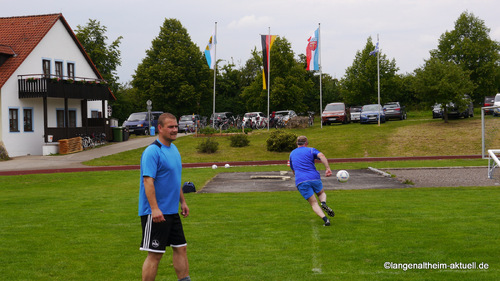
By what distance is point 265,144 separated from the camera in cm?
3591

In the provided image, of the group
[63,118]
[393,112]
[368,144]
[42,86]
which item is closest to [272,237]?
[368,144]

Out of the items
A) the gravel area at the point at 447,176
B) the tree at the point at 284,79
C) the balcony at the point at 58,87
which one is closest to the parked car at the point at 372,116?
the tree at the point at 284,79

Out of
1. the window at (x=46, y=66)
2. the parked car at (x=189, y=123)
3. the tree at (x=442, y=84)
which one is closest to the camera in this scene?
the window at (x=46, y=66)

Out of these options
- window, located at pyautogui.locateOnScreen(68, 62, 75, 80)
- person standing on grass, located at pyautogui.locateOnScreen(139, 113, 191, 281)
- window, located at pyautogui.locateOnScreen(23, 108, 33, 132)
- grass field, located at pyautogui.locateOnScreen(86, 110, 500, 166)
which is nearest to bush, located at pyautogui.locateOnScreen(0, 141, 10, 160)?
window, located at pyautogui.locateOnScreen(23, 108, 33, 132)

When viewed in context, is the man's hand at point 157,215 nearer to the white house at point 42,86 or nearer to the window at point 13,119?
the white house at point 42,86

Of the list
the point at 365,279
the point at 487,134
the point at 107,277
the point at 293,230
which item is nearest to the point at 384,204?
the point at 293,230

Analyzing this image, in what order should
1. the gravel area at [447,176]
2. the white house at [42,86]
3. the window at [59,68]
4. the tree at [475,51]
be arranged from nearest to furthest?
the gravel area at [447,176] < the white house at [42,86] < the window at [59,68] < the tree at [475,51]

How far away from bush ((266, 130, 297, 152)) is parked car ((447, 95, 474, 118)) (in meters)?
14.9

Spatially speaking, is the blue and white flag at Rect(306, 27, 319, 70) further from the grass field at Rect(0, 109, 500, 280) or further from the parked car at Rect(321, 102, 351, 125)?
the grass field at Rect(0, 109, 500, 280)

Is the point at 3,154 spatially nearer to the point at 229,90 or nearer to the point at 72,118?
the point at 72,118

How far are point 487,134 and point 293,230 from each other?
21329 millimetres

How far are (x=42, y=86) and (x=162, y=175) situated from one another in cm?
3335

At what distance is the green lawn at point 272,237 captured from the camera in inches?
266

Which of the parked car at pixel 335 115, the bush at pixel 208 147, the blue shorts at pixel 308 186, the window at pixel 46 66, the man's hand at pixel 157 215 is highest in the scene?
the window at pixel 46 66
